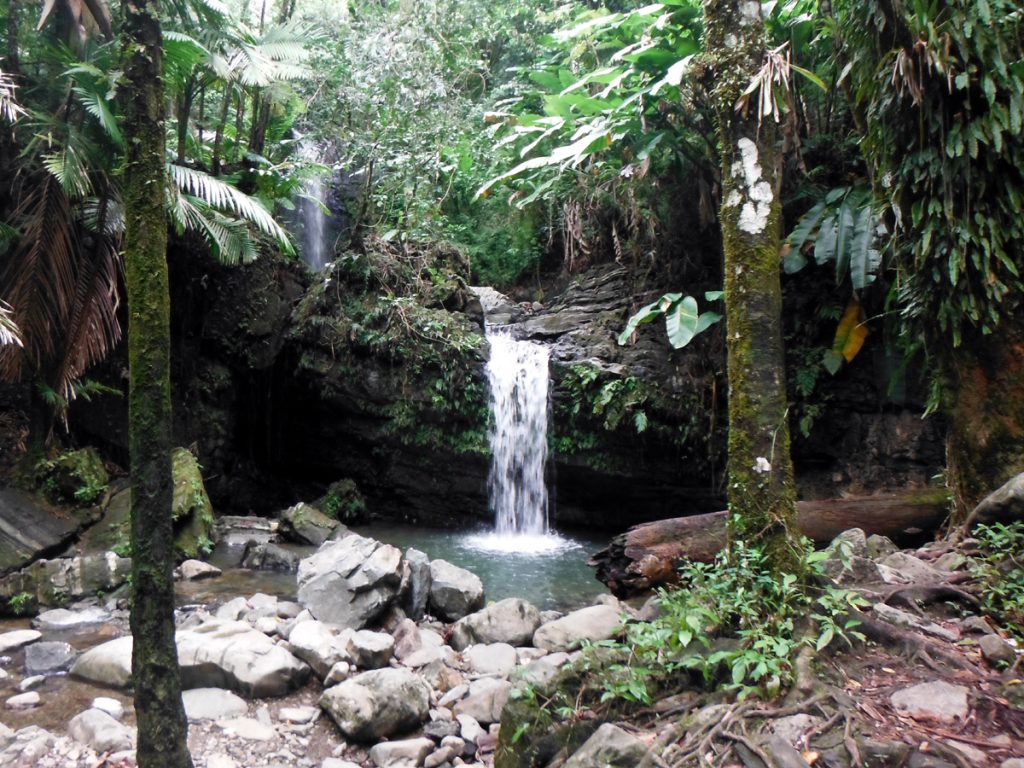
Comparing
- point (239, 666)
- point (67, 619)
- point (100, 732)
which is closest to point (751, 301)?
point (239, 666)

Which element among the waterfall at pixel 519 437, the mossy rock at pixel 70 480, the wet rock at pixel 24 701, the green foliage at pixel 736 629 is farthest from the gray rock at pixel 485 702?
the waterfall at pixel 519 437

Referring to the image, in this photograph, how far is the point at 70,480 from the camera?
790 cm

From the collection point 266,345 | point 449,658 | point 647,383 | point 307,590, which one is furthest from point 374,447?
point 449,658

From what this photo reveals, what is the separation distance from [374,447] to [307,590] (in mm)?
5390

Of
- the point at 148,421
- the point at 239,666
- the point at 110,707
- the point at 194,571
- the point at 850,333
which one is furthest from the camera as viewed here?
the point at 850,333

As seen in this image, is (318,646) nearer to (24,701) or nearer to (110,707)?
(110,707)

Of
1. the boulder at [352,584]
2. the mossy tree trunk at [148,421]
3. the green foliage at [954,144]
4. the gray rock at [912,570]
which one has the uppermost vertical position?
the green foliage at [954,144]

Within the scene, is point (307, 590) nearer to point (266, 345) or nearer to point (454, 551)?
point (454, 551)

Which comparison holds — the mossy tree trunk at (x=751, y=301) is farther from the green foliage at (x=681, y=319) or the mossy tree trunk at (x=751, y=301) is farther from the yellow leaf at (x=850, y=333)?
the yellow leaf at (x=850, y=333)

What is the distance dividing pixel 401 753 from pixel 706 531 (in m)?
3.42

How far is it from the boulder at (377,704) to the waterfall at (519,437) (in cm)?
626

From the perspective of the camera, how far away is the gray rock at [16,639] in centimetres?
523

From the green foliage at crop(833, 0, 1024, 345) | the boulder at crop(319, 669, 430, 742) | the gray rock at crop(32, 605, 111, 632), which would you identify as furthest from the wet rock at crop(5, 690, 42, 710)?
the green foliage at crop(833, 0, 1024, 345)

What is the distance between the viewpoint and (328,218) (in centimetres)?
1474
